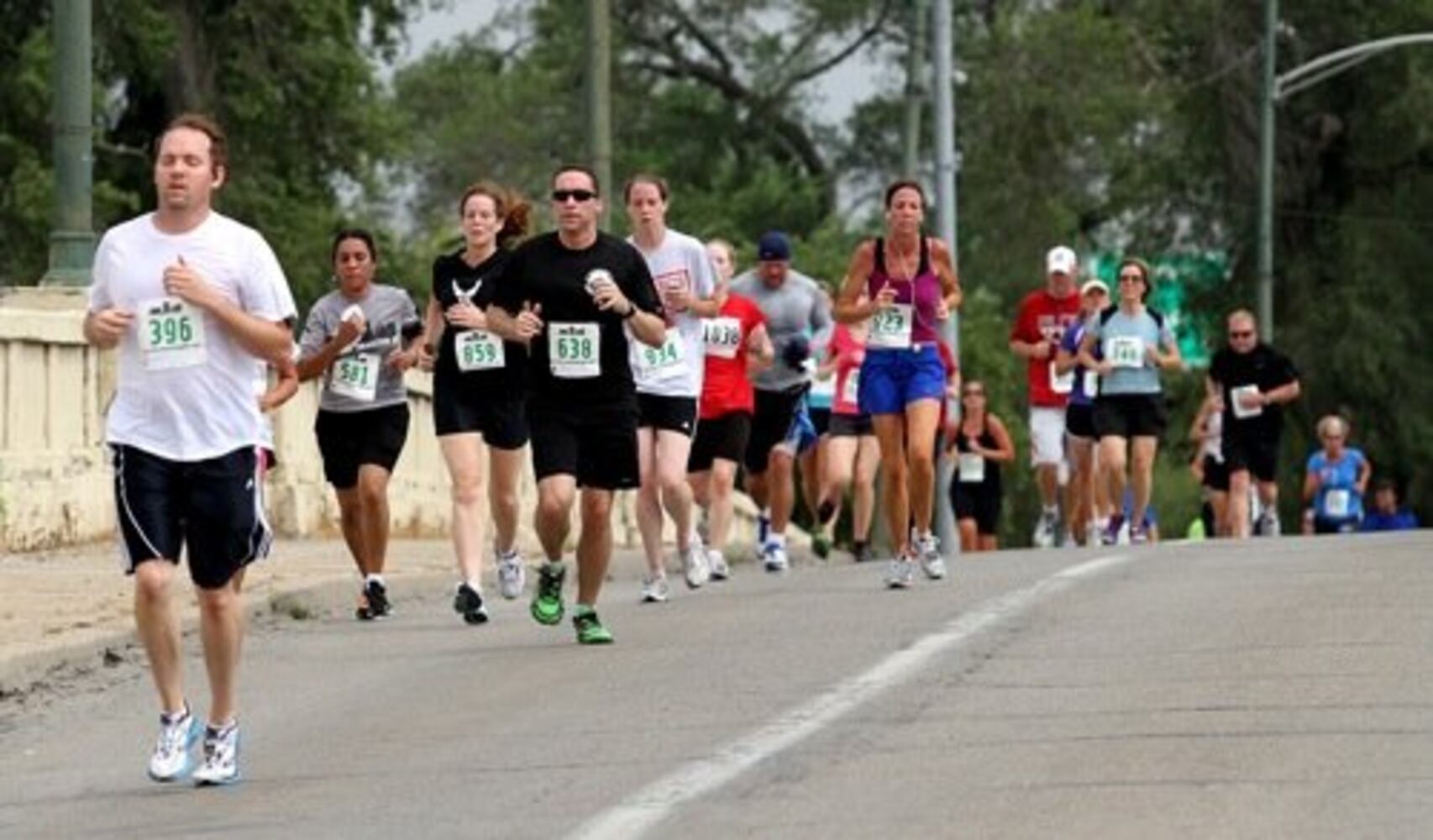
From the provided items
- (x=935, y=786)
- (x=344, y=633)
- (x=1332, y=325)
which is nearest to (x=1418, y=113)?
(x=1332, y=325)

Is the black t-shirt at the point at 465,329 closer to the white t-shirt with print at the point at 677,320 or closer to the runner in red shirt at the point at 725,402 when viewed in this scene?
the white t-shirt with print at the point at 677,320

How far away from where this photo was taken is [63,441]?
25.8 metres

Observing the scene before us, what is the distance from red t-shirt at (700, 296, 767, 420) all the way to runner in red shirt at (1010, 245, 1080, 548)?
5417 millimetres

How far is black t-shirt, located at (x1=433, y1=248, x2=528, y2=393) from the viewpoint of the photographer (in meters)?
19.5

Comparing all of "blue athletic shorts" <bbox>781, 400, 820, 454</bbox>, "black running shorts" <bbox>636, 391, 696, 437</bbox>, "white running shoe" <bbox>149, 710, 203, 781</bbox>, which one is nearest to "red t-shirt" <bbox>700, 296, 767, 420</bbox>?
"blue athletic shorts" <bbox>781, 400, 820, 454</bbox>

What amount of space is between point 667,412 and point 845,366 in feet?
20.0

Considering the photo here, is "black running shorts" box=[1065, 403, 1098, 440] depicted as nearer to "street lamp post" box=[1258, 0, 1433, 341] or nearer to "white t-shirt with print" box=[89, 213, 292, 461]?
"white t-shirt with print" box=[89, 213, 292, 461]

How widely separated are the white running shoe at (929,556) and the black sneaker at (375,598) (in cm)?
255

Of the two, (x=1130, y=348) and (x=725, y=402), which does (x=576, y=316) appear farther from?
(x=1130, y=348)

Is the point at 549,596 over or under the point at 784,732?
over

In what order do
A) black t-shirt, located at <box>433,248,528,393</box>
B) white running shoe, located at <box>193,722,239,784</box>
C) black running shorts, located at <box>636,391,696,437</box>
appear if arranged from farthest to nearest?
black running shorts, located at <box>636,391,696,437</box> → black t-shirt, located at <box>433,248,528,393</box> → white running shoe, located at <box>193,722,239,784</box>

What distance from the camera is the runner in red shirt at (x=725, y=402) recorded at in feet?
77.9

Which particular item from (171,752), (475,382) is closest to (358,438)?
(475,382)

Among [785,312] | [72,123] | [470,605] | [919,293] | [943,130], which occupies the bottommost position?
[470,605]
